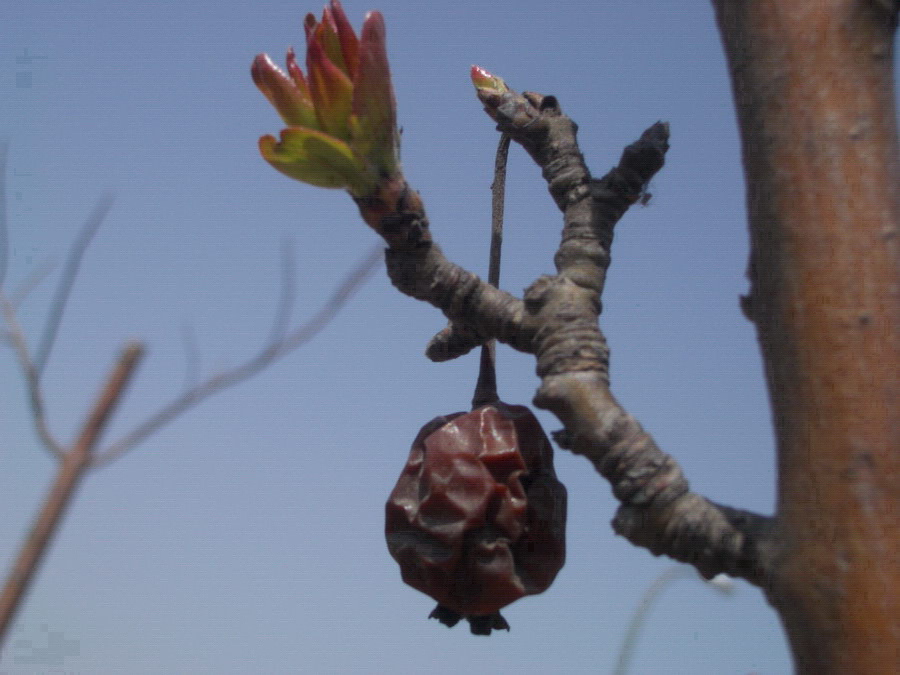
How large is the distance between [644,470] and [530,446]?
359 mm

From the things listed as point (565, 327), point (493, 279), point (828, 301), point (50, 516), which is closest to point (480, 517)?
point (565, 327)

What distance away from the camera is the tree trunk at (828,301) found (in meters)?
1.22

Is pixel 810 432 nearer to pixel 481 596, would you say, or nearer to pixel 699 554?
pixel 699 554

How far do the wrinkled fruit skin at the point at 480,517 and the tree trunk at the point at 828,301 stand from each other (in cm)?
54

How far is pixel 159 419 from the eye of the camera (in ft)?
2.06

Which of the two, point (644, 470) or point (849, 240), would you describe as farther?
point (644, 470)

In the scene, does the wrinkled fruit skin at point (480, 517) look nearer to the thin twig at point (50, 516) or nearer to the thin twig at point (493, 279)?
the thin twig at point (493, 279)

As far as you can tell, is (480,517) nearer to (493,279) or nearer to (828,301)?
(493,279)

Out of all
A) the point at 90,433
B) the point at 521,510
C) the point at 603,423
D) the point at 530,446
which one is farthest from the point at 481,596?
the point at 90,433

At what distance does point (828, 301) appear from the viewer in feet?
4.30

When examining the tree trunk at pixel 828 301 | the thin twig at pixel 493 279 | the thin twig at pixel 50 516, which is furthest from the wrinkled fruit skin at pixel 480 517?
the thin twig at pixel 50 516

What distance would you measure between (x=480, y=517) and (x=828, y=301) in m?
0.74

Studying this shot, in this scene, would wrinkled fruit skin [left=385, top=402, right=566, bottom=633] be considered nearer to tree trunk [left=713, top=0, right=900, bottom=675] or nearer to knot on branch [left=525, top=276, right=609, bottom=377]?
knot on branch [left=525, top=276, right=609, bottom=377]

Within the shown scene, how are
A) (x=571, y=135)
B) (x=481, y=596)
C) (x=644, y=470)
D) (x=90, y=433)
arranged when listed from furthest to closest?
(x=571, y=135) < (x=481, y=596) < (x=644, y=470) < (x=90, y=433)
